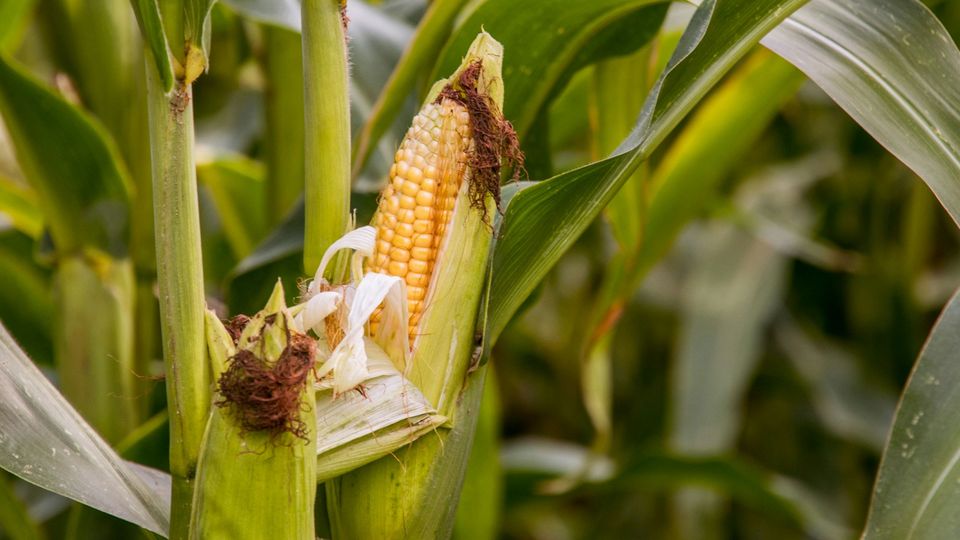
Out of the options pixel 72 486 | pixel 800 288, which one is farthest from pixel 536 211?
pixel 800 288

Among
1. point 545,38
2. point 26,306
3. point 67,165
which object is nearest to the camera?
point 545,38

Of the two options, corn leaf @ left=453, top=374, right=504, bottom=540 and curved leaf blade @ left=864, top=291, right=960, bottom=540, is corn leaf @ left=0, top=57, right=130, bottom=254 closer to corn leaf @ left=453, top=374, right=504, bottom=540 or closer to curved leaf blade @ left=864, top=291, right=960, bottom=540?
corn leaf @ left=453, top=374, right=504, bottom=540

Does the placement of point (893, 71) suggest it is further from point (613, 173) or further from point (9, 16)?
point (9, 16)

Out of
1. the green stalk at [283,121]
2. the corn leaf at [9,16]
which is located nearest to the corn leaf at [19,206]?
the corn leaf at [9,16]

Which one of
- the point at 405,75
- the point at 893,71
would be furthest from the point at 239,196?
the point at 893,71

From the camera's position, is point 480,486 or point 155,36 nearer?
point 155,36

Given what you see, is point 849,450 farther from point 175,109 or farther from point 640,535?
point 175,109
